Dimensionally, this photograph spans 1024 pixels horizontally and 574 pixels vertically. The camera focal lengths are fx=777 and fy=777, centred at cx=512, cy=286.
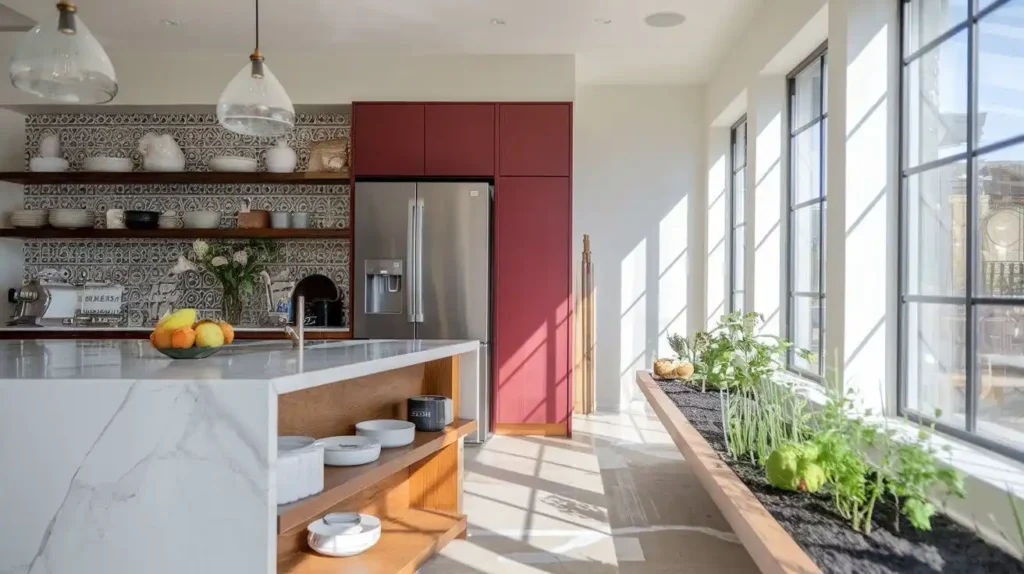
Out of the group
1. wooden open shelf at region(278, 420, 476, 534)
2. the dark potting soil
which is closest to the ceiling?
wooden open shelf at region(278, 420, 476, 534)

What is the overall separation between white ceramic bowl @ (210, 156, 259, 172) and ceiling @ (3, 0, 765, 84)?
797 mm

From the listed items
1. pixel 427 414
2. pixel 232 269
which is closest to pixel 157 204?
pixel 232 269

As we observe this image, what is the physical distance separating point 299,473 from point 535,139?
396 centimetres

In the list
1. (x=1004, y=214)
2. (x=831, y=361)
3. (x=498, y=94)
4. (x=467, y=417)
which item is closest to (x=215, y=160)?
(x=498, y=94)

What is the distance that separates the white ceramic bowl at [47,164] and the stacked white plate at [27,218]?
32cm

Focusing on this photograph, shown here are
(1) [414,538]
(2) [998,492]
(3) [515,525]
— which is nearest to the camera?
(2) [998,492]

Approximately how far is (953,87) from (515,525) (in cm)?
→ 255

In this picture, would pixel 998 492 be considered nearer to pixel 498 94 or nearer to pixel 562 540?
pixel 562 540

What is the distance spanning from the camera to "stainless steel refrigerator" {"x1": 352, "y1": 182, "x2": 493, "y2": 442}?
5410mm

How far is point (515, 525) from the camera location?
138 inches

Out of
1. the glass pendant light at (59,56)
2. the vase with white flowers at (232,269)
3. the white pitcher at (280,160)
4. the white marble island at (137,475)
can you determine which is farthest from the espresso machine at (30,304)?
the white marble island at (137,475)

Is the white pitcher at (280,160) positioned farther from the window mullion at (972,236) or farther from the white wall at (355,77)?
the window mullion at (972,236)

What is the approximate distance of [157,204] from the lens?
6.09m

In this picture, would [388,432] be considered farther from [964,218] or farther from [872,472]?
[964,218]
